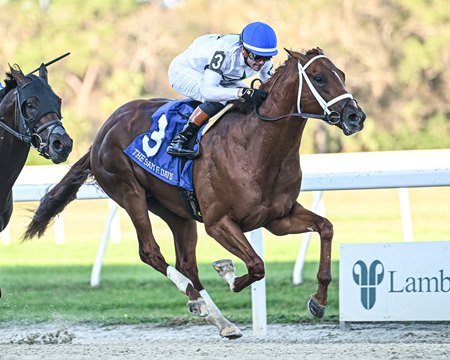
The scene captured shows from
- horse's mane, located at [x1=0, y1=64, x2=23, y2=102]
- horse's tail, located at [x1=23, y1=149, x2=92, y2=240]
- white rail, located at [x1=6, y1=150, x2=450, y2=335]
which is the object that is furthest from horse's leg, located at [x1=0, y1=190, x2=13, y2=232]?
white rail, located at [x1=6, y1=150, x2=450, y2=335]

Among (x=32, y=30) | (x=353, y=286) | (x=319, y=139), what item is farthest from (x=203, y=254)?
(x=32, y=30)

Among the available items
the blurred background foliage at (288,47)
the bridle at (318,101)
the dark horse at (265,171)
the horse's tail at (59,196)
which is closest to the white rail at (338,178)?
the horse's tail at (59,196)

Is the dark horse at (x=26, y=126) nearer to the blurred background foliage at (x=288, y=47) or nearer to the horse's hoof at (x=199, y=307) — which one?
the horse's hoof at (x=199, y=307)

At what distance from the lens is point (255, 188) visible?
576 centimetres

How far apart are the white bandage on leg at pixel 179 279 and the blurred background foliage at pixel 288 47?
79.4ft

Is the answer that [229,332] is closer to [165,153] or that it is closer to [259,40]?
[165,153]

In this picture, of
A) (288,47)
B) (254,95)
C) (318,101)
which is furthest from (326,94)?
(288,47)

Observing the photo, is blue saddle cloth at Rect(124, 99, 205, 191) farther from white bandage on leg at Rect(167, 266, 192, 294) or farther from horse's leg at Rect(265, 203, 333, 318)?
horse's leg at Rect(265, 203, 333, 318)

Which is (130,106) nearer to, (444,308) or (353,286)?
(353,286)

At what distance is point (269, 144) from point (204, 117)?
0.55m

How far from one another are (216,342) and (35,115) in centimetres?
193

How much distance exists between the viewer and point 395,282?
683 cm

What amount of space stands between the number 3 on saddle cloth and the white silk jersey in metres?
0.14

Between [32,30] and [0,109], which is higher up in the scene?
[32,30]
